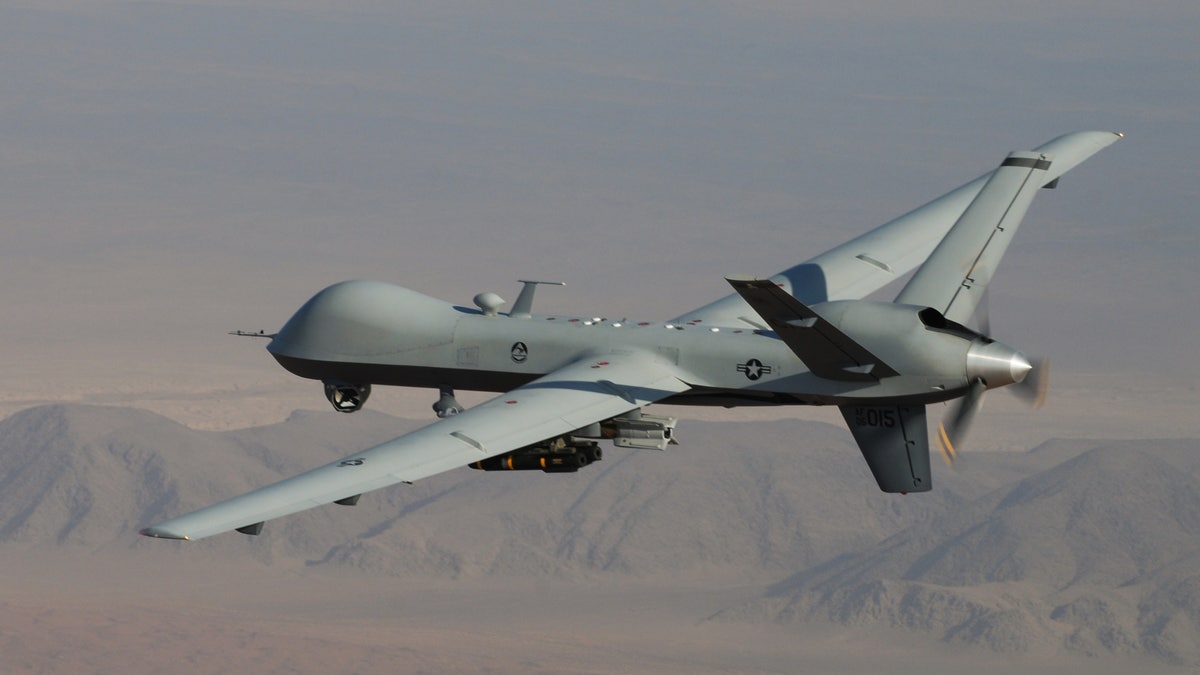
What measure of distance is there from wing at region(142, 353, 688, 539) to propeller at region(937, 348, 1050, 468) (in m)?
7.09

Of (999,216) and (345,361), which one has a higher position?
(999,216)

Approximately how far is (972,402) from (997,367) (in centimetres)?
116

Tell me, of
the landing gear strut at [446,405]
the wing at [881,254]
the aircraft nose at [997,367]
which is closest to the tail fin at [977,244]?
the wing at [881,254]

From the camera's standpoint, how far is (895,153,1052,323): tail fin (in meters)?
51.0

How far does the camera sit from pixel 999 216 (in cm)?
5428

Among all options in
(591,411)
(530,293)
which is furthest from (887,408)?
(530,293)

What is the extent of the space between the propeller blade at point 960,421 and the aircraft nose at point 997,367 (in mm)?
345

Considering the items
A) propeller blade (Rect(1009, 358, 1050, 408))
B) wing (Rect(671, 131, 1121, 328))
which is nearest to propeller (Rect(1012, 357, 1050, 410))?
propeller blade (Rect(1009, 358, 1050, 408))

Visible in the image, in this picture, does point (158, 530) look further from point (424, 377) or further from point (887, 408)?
point (887, 408)

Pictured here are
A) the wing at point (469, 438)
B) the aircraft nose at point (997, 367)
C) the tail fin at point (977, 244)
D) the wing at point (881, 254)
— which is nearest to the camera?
the wing at point (469, 438)

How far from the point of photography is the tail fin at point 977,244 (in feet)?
167

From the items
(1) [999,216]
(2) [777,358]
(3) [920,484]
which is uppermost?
(1) [999,216]

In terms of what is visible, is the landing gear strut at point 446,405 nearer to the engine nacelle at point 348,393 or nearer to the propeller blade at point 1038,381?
the engine nacelle at point 348,393

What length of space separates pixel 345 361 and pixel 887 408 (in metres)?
15.9
